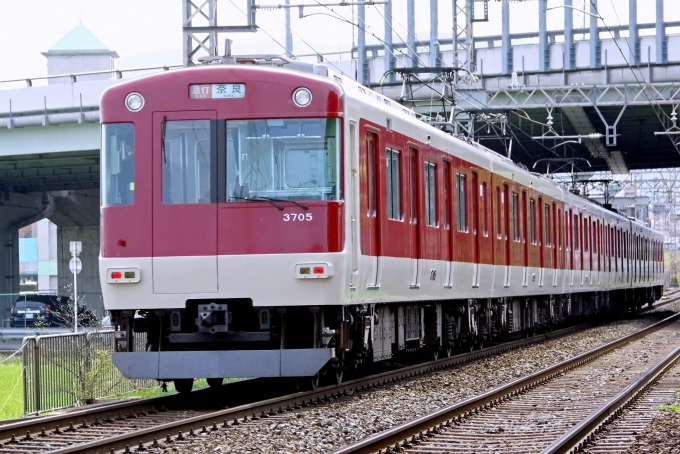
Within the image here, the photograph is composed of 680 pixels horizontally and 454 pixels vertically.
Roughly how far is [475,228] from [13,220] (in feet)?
116

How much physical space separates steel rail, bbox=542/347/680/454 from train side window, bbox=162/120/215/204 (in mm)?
4230

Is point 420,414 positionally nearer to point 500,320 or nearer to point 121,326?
point 121,326

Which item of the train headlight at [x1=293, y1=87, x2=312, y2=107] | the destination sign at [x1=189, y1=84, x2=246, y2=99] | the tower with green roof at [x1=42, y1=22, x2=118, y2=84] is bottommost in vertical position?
the train headlight at [x1=293, y1=87, x2=312, y2=107]

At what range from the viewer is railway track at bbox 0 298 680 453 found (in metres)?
8.87

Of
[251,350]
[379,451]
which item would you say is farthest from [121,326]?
[379,451]

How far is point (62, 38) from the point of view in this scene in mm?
106250

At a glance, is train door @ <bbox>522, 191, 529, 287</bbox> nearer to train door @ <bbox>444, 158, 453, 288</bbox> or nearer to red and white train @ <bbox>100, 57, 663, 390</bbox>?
train door @ <bbox>444, 158, 453, 288</bbox>

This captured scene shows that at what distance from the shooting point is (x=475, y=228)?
17.9m

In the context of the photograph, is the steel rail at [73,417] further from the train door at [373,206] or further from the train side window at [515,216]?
the train side window at [515,216]

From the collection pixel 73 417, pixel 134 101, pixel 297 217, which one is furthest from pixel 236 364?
pixel 134 101

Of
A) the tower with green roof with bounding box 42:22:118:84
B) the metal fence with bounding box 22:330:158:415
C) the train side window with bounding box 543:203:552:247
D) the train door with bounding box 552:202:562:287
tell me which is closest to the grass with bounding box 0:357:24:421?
the metal fence with bounding box 22:330:158:415

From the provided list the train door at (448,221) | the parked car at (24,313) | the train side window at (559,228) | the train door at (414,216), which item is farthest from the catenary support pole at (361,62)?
the train door at (414,216)

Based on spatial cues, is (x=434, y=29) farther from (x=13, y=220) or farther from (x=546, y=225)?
(x=13, y=220)

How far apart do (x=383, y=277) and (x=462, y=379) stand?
1971mm
